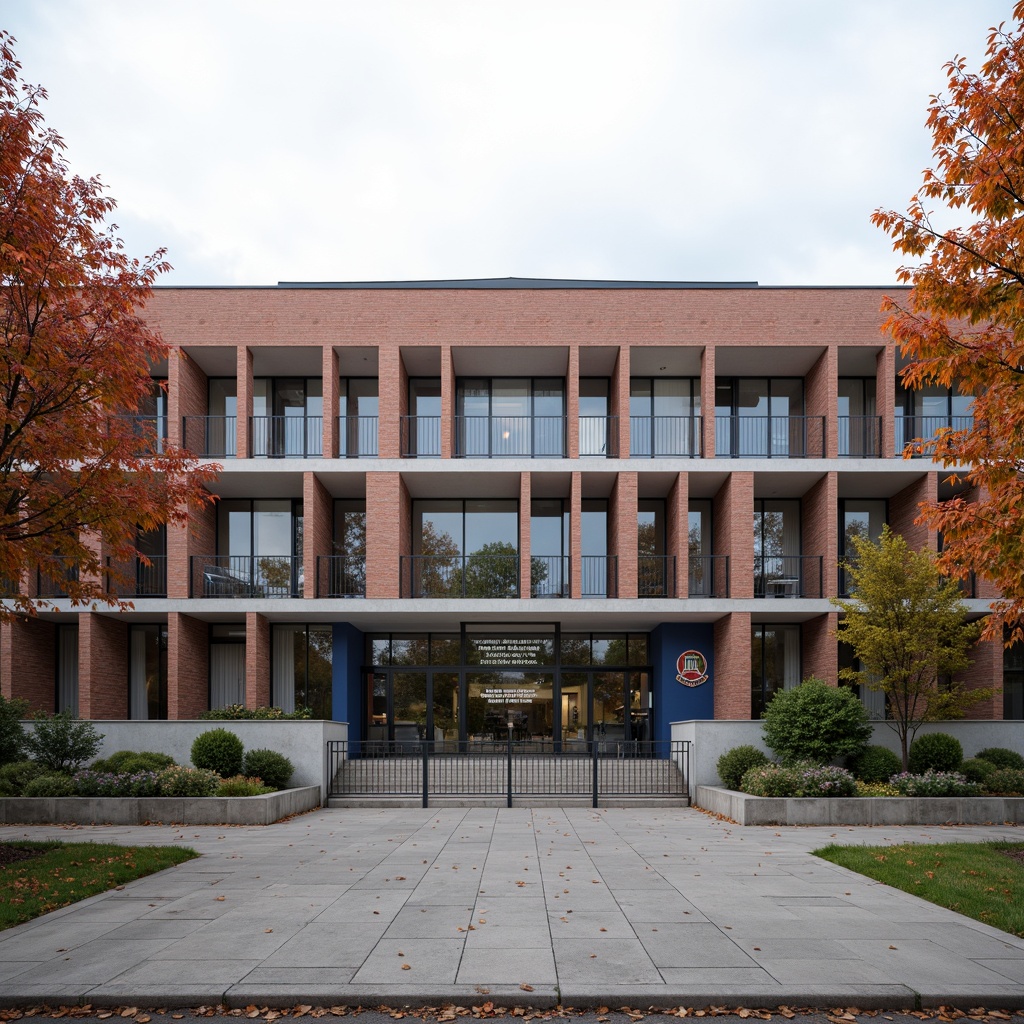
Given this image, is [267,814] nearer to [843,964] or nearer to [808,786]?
[808,786]

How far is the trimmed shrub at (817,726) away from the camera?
18.7m

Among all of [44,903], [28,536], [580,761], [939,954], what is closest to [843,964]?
[939,954]

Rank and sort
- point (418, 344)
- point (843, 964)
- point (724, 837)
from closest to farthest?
point (843, 964), point (724, 837), point (418, 344)

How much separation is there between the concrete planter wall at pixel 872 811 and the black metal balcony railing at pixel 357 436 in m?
14.4

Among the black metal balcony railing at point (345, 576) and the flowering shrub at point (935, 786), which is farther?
the black metal balcony railing at point (345, 576)

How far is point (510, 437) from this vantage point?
26.4 meters

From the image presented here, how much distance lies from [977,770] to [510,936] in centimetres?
1495

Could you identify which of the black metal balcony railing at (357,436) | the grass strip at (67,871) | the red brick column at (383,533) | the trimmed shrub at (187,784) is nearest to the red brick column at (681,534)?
the red brick column at (383,533)

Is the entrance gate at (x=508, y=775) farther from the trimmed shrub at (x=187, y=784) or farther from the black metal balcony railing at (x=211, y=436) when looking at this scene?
the black metal balcony railing at (x=211, y=436)

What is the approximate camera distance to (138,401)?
469 inches

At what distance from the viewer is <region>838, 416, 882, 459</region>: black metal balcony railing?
82.8 feet

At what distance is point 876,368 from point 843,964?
21.3 metres

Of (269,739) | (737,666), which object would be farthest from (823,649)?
(269,739)

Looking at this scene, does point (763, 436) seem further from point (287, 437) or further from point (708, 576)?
point (287, 437)
